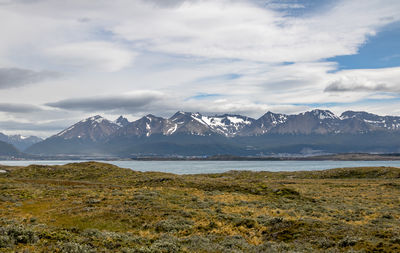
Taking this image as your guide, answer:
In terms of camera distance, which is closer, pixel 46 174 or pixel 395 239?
pixel 395 239

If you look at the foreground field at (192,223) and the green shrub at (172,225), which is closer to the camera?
the foreground field at (192,223)

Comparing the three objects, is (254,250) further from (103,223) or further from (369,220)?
(369,220)

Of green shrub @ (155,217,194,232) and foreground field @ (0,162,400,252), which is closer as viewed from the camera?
foreground field @ (0,162,400,252)

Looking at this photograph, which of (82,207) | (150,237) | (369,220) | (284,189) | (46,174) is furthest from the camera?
(46,174)

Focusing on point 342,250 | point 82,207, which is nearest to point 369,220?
point 342,250

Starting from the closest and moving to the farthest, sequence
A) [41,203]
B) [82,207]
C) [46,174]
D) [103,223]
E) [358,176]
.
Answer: [103,223] → [82,207] → [41,203] → [46,174] → [358,176]

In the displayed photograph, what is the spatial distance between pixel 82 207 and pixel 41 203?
7243 mm

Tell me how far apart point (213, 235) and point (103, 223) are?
32.5ft

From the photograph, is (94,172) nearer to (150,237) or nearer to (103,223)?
(103,223)

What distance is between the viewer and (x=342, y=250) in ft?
61.3

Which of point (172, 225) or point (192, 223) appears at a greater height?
point (172, 225)

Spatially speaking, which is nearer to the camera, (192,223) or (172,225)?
(172,225)

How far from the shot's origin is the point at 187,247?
19.7 m

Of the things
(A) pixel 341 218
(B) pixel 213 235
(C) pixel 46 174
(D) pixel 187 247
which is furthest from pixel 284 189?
(C) pixel 46 174
